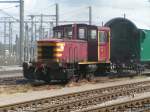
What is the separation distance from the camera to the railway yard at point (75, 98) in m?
→ 14.2

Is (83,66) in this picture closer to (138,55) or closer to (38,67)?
(38,67)

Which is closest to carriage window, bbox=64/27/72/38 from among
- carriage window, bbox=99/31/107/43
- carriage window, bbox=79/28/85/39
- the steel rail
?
carriage window, bbox=79/28/85/39

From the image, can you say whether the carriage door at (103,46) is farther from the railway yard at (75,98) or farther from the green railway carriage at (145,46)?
the green railway carriage at (145,46)

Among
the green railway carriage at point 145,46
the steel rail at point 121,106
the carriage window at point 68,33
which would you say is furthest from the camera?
the green railway carriage at point 145,46

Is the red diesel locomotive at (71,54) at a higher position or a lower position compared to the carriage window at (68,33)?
lower

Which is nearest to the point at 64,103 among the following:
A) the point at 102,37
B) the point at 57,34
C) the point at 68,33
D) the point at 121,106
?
the point at 121,106

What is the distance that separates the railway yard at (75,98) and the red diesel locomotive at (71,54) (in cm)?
78

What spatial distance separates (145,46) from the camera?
98.4 ft

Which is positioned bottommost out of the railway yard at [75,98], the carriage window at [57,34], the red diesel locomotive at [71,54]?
the railway yard at [75,98]

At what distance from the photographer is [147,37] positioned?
3014cm

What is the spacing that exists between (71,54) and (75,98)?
6.66m

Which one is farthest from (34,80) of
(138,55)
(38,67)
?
(138,55)

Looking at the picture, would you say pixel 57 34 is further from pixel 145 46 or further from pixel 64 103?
pixel 64 103

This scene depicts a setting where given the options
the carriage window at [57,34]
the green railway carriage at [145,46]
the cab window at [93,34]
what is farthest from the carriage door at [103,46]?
the green railway carriage at [145,46]
